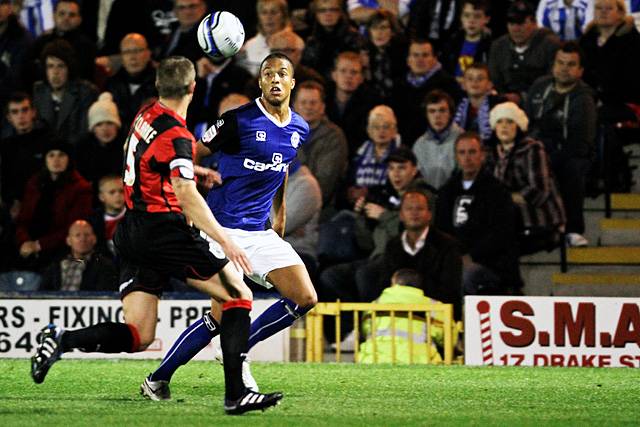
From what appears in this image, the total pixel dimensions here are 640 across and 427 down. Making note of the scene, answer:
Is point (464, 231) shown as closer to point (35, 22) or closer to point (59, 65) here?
point (59, 65)

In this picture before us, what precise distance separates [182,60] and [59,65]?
8325 millimetres

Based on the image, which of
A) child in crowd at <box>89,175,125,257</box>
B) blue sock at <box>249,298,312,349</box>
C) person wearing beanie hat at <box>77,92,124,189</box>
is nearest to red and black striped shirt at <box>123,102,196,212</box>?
blue sock at <box>249,298,312,349</box>

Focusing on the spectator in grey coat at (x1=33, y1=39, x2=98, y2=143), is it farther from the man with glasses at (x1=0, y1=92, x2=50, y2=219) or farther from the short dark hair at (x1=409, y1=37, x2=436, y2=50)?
the short dark hair at (x1=409, y1=37, x2=436, y2=50)

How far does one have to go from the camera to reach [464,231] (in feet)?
46.4

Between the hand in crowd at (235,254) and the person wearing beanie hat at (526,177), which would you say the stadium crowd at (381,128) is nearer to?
the person wearing beanie hat at (526,177)

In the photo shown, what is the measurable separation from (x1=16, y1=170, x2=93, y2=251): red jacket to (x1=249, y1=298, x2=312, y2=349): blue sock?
5809mm

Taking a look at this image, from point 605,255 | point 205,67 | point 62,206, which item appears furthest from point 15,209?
point 605,255

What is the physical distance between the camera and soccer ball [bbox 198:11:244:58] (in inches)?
404

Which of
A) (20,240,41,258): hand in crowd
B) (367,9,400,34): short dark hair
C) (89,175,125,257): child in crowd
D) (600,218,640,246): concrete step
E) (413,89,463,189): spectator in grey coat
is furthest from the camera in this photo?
(367,9,400,34): short dark hair

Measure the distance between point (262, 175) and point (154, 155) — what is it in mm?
1511

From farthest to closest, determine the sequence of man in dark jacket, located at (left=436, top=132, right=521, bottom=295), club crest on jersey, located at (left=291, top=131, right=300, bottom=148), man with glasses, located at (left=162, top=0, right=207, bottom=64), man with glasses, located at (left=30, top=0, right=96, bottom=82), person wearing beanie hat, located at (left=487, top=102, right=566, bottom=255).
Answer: man with glasses, located at (left=30, top=0, right=96, bottom=82)
man with glasses, located at (left=162, top=0, right=207, bottom=64)
person wearing beanie hat, located at (left=487, top=102, right=566, bottom=255)
man in dark jacket, located at (left=436, top=132, right=521, bottom=295)
club crest on jersey, located at (left=291, top=131, right=300, bottom=148)

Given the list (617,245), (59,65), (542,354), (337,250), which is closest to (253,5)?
(59,65)

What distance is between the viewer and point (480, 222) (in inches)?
551

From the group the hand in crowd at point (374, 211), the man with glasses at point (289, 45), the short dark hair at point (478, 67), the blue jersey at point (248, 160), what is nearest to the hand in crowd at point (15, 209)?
the man with glasses at point (289, 45)
